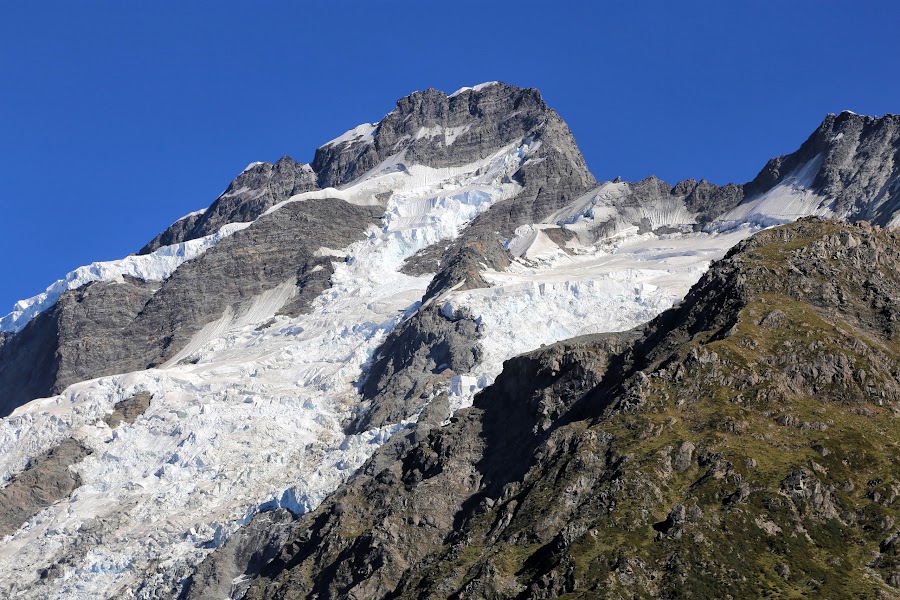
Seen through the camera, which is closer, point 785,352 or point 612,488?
point 612,488

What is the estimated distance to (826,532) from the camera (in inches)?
4946

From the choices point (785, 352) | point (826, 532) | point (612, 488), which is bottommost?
point (826, 532)

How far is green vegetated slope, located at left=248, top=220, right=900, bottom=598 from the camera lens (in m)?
124

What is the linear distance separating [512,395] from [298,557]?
3203cm

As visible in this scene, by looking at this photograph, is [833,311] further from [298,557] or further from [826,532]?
[298,557]

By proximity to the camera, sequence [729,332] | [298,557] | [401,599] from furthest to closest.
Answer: [298,557], [729,332], [401,599]

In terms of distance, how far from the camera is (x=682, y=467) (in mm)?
134875

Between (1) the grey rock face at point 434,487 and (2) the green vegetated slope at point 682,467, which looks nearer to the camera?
(2) the green vegetated slope at point 682,467

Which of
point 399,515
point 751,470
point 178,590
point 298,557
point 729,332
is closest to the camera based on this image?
point 751,470

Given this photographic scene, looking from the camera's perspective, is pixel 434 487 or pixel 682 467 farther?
pixel 434 487

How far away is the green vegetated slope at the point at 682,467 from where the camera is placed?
124 metres

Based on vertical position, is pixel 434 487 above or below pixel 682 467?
above

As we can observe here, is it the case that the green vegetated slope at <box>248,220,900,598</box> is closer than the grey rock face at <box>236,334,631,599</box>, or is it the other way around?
the green vegetated slope at <box>248,220,900,598</box>

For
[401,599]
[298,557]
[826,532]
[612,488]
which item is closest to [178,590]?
[298,557]
